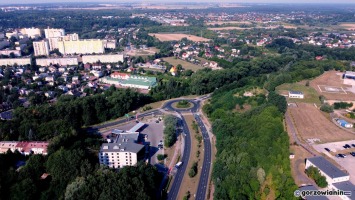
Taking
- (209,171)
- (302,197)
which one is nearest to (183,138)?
(209,171)

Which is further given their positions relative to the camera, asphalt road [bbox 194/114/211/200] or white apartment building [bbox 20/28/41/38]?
white apartment building [bbox 20/28/41/38]

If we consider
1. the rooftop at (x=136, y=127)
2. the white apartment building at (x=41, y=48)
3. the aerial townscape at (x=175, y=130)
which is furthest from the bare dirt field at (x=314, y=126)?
the white apartment building at (x=41, y=48)

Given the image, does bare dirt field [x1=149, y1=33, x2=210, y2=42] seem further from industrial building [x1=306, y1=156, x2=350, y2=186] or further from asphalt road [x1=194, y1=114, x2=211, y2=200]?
industrial building [x1=306, y1=156, x2=350, y2=186]

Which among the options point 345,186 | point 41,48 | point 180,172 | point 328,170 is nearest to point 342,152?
point 328,170

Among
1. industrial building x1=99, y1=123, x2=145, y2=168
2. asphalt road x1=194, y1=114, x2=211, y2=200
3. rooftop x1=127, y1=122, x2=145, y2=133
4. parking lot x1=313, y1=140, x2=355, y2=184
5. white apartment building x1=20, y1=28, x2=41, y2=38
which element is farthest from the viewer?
white apartment building x1=20, y1=28, x2=41, y2=38

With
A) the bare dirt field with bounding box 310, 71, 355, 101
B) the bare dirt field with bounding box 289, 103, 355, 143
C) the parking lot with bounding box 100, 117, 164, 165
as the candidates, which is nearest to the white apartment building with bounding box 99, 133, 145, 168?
the parking lot with bounding box 100, 117, 164, 165

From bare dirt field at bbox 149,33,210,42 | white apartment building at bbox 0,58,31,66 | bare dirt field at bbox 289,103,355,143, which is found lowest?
white apartment building at bbox 0,58,31,66

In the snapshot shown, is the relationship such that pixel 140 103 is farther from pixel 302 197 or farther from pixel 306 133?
pixel 302 197

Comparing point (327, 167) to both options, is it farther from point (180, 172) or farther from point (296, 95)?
point (296, 95)
